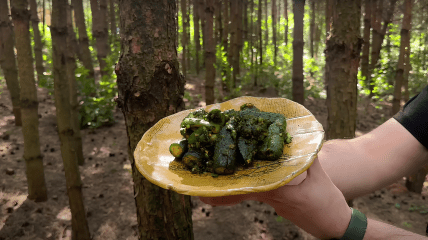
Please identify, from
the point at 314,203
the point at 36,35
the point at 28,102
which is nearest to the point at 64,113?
the point at 28,102

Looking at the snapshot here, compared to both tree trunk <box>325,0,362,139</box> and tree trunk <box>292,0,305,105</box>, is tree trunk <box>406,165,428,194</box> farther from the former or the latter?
tree trunk <box>292,0,305,105</box>

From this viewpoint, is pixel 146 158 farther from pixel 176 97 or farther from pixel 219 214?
pixel 219 214

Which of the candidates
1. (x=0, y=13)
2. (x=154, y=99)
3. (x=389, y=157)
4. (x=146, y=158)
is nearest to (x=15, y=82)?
(x=0, y=13)

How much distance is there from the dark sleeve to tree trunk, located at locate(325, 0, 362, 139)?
2189mm

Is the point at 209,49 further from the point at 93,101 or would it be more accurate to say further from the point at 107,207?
the point at 107,207

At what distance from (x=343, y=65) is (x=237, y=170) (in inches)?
115

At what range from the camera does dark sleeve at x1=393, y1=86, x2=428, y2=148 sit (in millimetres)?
1663

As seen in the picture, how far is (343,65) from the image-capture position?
3791mm

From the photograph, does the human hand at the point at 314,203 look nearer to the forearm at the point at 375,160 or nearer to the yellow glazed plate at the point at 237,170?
the yellow glazed plate at the point at 237,170

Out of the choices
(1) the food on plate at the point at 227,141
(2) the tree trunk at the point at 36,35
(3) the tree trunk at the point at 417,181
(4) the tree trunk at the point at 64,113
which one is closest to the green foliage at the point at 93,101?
(2) the tree trunk at the point at 36,35

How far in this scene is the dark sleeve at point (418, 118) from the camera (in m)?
1.66

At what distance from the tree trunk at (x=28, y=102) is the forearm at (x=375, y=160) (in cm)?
407

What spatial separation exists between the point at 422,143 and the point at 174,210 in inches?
76.0

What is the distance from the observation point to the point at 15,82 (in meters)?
7.16
